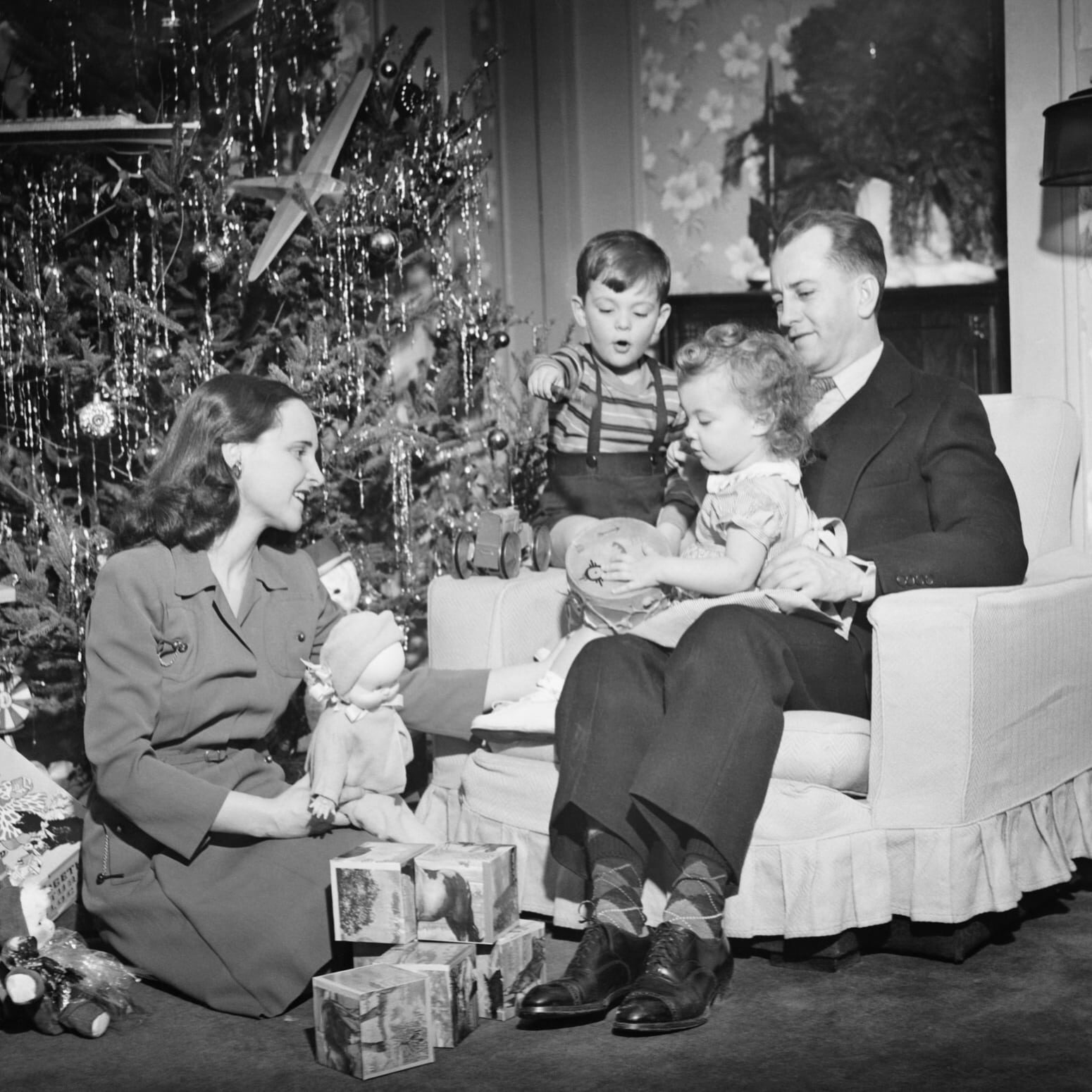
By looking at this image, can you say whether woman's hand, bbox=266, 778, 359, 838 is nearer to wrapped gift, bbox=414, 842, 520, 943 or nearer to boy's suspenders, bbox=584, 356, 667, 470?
wrapped gift, bbox=414, 842, 520, 943

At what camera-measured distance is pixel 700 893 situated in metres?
2.45

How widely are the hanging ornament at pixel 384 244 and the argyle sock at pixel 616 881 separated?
1861 millimetres

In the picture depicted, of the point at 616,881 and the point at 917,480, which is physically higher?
the point at 917,480

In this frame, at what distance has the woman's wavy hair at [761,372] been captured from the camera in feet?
9.33

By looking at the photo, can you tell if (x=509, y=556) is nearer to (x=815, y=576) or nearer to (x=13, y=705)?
(x=815, y=576)

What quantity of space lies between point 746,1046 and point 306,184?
2506mm

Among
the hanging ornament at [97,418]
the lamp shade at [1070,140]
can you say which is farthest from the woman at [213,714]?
the lamp shade at [1070,140]

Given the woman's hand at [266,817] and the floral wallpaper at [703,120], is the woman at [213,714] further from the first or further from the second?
the floral wallpaper at [703,120]

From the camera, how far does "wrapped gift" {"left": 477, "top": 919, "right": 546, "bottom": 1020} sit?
8.02 feet

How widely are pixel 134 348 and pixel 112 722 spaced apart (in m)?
1.48

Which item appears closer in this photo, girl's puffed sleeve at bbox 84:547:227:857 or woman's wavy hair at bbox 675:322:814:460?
girl's puffed sleeve at bbox 84:547:227:857

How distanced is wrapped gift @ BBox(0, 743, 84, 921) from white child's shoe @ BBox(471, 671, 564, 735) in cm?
86

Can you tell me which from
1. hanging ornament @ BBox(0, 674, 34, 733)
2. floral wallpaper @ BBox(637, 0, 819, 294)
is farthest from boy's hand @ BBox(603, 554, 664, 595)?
floral wallpaper @ BBox(637, 0, 819, 294)

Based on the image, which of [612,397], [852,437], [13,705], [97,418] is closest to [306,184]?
[97,418]
